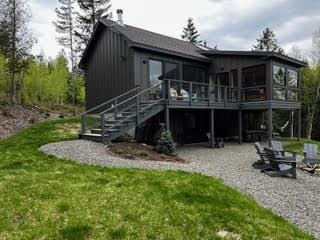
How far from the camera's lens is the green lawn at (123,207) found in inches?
169

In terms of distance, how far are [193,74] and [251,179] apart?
9.92 m

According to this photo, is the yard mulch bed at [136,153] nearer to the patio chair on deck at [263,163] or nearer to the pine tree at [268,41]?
the patio chair on deck at [263,163]

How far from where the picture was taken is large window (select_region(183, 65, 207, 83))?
1664cm

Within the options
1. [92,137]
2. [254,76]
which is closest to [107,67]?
[92,137]

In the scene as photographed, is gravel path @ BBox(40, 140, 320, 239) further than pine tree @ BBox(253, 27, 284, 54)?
No

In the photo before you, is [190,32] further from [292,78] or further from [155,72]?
[155,72]

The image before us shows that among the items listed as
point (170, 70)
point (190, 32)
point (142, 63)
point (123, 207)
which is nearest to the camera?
point (123, 207)

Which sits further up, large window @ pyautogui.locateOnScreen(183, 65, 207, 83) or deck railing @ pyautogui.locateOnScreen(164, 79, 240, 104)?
large window @ pyautogui.locateOnScreen(183, 65, 207, 83)

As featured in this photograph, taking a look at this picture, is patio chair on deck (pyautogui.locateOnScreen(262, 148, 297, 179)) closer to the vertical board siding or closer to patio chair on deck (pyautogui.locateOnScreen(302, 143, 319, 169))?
patio chair on deck (pyautogui.locateOnScreen(302, 143, 319, 169))

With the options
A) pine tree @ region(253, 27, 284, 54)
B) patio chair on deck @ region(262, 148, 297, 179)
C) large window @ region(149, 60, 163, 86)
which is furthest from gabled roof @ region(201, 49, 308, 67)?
pine tree @ region(253, 27, 284, 54)

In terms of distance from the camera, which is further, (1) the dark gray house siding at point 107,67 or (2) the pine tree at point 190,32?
(2) the pine tree at point 190,32

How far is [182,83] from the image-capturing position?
1473cm

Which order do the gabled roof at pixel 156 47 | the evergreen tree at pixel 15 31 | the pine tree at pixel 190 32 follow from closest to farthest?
the gabled roof at pixel 156 47
the evergreen tree at pixel 15 31
the pine tree at pixel 190 32

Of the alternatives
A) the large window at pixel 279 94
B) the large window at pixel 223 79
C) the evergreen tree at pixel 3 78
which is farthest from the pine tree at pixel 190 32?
the large window at pixel 279 94
